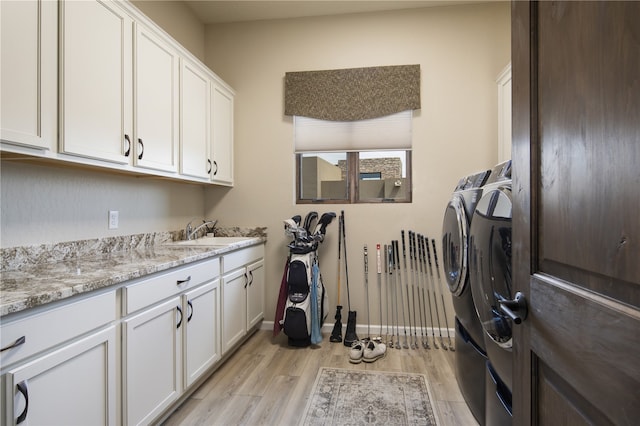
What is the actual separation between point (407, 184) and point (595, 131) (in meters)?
2.62

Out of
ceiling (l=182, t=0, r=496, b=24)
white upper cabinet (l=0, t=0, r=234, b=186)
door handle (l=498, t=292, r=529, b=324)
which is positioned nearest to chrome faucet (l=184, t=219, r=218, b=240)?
white upper cabinet (l=0, t=0, r=234, b=186)

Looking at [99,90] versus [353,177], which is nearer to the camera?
[99,90]

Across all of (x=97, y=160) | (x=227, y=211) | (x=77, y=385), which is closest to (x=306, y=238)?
(x=227, y=211)

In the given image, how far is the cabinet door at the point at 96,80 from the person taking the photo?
4.94 feet

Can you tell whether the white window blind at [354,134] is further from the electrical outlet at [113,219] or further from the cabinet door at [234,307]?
the electrical outlet at [113,219]

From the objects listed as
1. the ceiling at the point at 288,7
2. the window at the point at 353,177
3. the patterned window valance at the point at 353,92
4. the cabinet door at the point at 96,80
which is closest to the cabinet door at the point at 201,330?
the cabinet door at the point at 96,80

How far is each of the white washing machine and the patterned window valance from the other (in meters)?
1.88

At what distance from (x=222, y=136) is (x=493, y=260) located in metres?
2.61

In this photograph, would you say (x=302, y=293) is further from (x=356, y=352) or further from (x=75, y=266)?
(x=75, y=266)

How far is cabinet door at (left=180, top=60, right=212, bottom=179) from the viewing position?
2461 mm

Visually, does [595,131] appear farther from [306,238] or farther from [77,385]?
[306,238]

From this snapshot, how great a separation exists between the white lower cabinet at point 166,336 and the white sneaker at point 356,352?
101cm

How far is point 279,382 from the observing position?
221cm

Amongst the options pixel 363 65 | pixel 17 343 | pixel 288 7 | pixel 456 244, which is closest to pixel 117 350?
pixel 17 343
